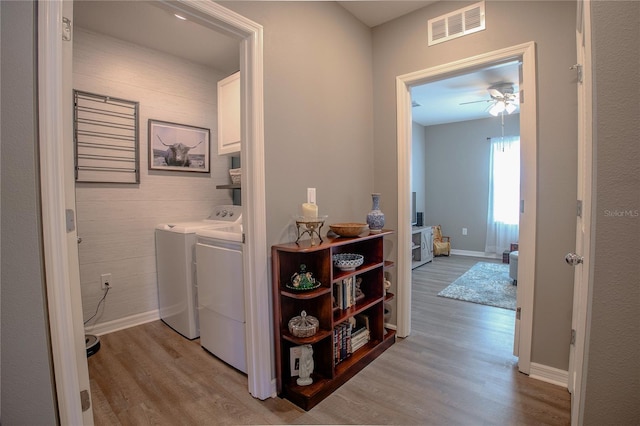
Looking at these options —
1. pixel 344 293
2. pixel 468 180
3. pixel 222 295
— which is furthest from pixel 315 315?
pixel 468 180

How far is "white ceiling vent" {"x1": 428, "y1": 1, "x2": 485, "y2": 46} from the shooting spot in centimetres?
210

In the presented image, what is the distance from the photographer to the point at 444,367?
6.70 feet

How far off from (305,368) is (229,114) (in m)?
2.03

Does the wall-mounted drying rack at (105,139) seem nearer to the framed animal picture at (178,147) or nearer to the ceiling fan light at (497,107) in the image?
the framed animal picture at (178,147)

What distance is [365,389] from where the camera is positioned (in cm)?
182

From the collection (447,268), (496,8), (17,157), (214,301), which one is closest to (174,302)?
(214,301)

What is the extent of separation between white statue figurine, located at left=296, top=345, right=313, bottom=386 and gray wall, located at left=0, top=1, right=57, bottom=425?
1.14 metres

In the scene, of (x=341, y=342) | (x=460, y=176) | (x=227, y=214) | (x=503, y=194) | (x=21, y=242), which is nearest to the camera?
(x=21, y=242)

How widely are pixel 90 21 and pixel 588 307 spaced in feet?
11.9

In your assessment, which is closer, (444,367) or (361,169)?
(444,367)

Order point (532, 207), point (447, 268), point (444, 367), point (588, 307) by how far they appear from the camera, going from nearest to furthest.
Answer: point (588, 307) < point (532, 207) < point (444, 367) < point (447, 268)

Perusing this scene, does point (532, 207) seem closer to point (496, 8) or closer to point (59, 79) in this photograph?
point (496, 8)

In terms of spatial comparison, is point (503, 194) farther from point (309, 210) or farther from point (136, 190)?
point (136, 190)

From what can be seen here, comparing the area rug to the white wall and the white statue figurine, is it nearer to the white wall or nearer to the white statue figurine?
the white statue figurine
